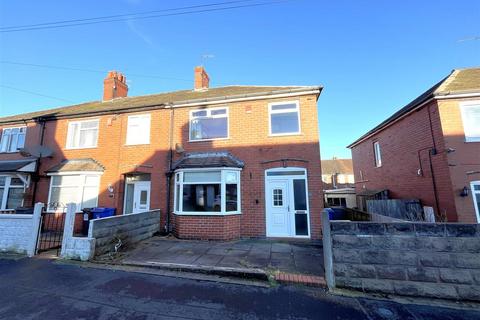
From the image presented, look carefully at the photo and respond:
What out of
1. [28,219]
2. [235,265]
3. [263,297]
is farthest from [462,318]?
[28,219]

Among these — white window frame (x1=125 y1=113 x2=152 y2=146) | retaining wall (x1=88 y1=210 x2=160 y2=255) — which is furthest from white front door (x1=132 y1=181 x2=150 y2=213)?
white window frame (x1=125 y1=113 x2=152 y2=146)

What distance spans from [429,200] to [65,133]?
18.4 metres

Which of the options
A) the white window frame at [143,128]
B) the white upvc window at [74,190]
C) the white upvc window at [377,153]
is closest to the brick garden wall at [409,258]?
the white window frame at [143,128]

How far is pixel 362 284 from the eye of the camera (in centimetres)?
423

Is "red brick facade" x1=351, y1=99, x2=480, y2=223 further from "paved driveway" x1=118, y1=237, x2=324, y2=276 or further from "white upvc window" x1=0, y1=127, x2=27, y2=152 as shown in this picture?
"white upvc window" x1=0, y1=127, x2=27, y2=152

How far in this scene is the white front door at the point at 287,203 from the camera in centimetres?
839

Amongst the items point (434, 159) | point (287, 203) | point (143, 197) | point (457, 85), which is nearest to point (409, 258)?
point (287, 203)

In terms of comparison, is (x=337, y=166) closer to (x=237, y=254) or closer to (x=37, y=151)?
(x=237, y=254)

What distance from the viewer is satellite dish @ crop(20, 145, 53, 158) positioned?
1087cm

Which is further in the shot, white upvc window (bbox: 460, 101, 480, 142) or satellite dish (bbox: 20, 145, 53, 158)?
satellite dish (bbox: 20, 145, 53, 158)

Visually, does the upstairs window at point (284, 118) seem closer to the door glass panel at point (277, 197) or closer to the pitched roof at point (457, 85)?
the door glass panel at point (277, 197)

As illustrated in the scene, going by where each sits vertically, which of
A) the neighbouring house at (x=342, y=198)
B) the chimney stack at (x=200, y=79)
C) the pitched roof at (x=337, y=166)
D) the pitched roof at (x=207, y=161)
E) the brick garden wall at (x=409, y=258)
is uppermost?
the chimney stack at (x=200, y=79)

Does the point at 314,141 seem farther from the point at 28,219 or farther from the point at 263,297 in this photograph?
the point at 28,219

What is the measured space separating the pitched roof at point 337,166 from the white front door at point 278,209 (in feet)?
91.5
